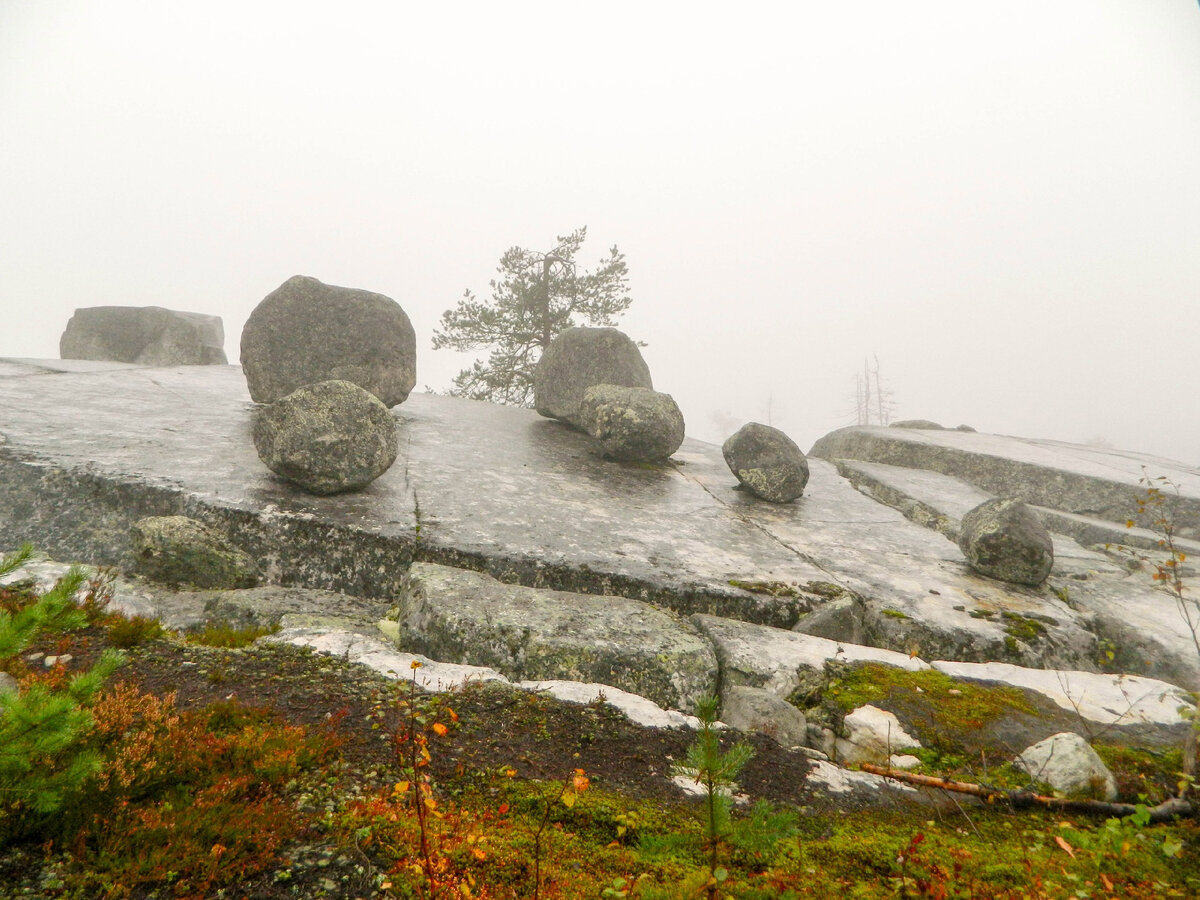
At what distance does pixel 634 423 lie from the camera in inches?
440

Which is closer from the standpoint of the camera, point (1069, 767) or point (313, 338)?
point (1069, 767)

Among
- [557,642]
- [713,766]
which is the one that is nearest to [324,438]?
[557,642]

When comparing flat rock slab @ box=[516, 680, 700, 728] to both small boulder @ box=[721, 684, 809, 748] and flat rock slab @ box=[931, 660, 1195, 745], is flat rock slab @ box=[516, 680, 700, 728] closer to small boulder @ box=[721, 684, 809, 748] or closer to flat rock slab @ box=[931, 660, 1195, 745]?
small boulder @ box=[721, 684, 809, 748]

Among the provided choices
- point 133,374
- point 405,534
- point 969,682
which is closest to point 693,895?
point 969,682

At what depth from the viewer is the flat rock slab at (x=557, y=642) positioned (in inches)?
202

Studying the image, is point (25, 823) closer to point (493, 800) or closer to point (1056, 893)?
point (493, 800)

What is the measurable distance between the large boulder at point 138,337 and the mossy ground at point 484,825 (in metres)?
20.4

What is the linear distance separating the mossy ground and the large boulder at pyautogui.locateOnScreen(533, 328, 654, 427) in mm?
8982

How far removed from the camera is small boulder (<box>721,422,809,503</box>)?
10336 mm

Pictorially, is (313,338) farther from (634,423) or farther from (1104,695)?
(1104,695)

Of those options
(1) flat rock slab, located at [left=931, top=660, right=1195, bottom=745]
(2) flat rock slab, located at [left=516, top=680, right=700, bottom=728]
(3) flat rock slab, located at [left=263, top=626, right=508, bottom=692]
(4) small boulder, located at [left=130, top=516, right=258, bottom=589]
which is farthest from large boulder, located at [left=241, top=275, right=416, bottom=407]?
(1) flat rock slab, located at [left=931, top=660, right=1195, bottom=745]

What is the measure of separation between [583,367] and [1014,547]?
8.09 metres

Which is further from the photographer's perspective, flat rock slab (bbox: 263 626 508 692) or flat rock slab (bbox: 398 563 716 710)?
flat rock slab (bbox: 398 563 716 710)

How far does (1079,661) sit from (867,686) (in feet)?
11.0
